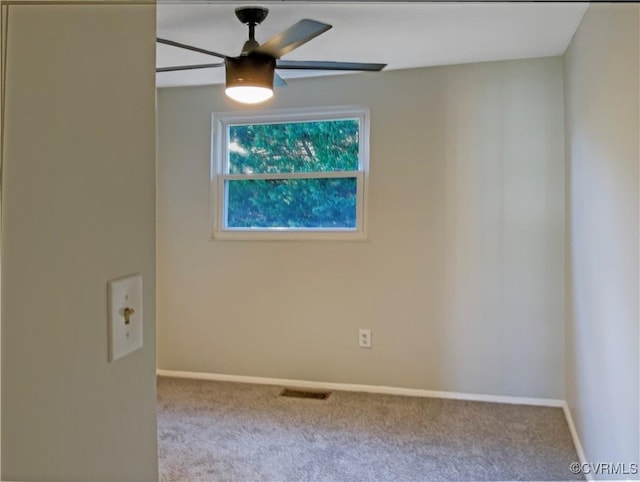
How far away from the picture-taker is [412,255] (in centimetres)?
336

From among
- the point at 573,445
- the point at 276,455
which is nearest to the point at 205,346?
the point at 276,455

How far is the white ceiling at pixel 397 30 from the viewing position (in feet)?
7.48

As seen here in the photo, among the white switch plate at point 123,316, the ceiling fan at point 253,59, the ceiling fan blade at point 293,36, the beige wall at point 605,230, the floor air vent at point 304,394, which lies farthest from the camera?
the floor air vent at point 304,394

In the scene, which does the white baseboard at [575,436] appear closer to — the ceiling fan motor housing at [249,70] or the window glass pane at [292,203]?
the window glass pane at [292,203]

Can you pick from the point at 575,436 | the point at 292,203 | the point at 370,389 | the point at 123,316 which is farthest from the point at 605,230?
the point at 292,203

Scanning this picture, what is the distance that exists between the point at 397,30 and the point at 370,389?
2250 millimetres

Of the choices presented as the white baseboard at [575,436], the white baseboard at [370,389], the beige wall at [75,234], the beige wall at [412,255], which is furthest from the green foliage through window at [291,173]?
the beige wall at [75,234]

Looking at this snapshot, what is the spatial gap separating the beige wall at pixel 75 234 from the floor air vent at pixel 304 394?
262cm

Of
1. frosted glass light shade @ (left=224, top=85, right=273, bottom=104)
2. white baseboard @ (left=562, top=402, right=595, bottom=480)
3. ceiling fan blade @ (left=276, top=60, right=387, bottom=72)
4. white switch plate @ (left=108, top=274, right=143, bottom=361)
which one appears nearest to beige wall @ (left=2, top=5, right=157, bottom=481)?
white switch plate @ (left=108, top=274, right=143, bottom=361)

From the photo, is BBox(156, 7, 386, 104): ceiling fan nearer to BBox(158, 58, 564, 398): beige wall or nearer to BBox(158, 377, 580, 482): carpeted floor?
BBox(158, 58, 564, 398): beige wall

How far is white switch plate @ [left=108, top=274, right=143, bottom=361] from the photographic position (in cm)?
72

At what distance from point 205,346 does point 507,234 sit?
7.41 feet

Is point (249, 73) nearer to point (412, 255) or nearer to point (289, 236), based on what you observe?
point (289, 236)

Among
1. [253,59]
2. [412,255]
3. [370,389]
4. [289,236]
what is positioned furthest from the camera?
[289,236]
